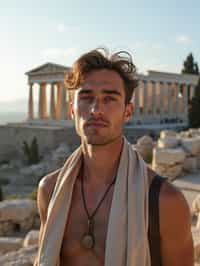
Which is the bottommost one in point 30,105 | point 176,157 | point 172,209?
point 176,157

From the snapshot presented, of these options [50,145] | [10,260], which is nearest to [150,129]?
[50,145]

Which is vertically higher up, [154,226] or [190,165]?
[154,226]

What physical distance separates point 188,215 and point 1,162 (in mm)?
29344

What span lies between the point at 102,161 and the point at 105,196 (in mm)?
221

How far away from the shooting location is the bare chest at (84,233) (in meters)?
2.37

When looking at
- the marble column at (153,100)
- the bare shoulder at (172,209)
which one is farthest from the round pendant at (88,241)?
the marble column at (153,100)

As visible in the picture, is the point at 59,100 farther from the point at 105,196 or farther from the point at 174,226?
the point at 174,226

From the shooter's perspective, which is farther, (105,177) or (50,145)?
(50,145)

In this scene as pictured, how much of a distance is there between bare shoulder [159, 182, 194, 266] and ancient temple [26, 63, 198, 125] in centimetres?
3266

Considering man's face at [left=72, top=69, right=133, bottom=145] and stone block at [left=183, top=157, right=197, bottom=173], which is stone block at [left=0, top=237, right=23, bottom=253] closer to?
man's face at [left=72, top=69, right=133, bottom=145]

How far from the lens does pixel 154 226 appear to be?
2.21m

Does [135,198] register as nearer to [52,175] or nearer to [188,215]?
[188,215]

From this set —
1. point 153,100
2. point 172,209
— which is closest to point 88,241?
point 172,209

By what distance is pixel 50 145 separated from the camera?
96.1 ft
